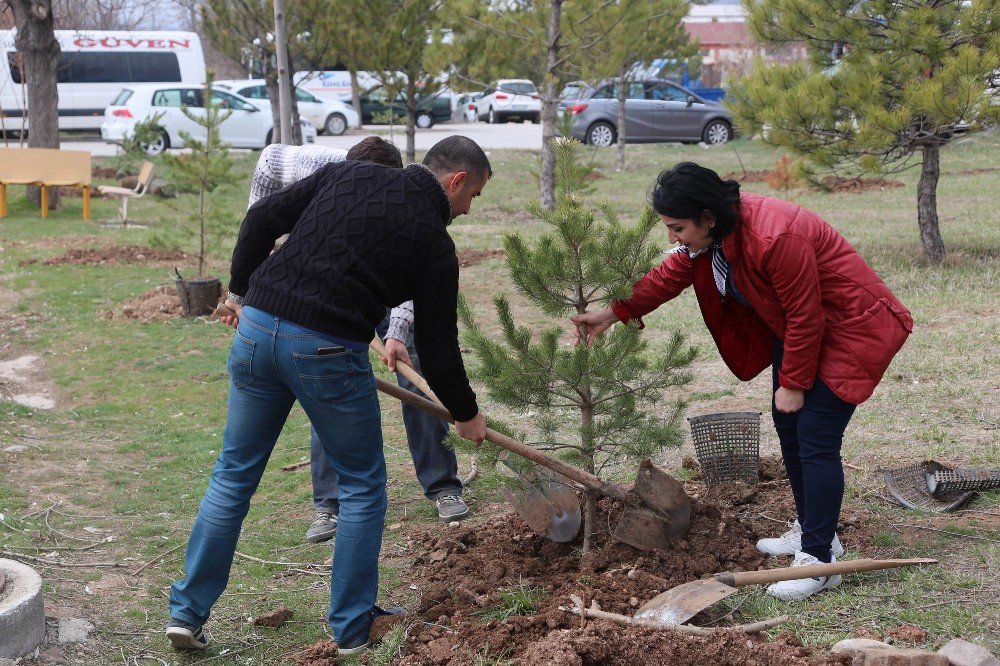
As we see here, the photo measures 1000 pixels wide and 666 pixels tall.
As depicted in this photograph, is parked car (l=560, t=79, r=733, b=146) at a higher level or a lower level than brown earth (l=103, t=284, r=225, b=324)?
higher

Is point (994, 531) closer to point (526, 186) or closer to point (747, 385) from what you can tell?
point (747, 385)

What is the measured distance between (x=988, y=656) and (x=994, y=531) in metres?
1.31

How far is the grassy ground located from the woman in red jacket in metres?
0.45

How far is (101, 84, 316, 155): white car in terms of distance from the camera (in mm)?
22719

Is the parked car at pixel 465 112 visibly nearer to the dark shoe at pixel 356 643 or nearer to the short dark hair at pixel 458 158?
the short dark hair at pixel 458 158

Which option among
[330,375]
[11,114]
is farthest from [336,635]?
[11,114]

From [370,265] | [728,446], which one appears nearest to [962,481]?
[728,446]

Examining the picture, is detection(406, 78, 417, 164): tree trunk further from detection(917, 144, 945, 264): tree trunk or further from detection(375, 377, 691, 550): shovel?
detection(375, 377, 691, 550): shovel

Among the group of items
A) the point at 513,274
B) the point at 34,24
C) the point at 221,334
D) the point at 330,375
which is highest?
the point at 34,24

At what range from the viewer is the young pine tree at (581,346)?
12.3ft

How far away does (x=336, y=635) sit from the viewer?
3412 millimetres

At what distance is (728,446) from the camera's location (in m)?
4.58

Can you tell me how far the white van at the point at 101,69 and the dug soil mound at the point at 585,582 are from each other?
2516 cm

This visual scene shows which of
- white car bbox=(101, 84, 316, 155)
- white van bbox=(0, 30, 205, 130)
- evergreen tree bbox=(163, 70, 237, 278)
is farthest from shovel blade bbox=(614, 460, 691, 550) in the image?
white van bbox=(0, 30, 205, 130)
